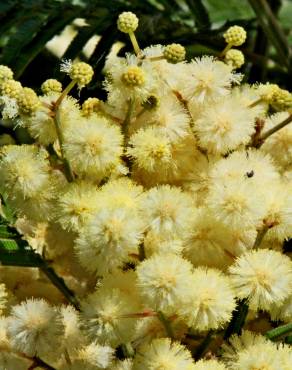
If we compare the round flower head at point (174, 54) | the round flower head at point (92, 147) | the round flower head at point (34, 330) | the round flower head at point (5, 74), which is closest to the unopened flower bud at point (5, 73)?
the round flower head at point (5, 74)

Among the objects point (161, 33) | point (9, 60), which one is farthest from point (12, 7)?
point (161, 33)

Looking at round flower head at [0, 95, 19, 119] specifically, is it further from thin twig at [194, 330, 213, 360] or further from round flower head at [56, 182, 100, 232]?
thin twig at [194, 330, 213, 360]

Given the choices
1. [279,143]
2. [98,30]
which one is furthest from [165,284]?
Answer: [98,30]

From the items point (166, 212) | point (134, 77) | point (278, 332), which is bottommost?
point (278, 332)

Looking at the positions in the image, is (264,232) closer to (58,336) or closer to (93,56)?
(58,336)

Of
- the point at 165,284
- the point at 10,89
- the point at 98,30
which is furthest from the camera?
the point at 98,30

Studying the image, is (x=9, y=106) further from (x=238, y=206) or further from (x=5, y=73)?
(x=238, y=206)
